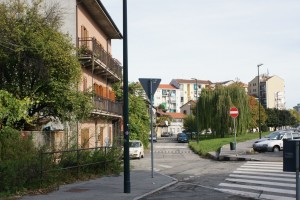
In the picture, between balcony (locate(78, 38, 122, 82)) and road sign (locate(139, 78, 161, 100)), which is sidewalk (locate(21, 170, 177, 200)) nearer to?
road sign (locate(139, 78, 161, 100))

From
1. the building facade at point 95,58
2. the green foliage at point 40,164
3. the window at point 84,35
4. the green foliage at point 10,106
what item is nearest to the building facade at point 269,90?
the building facade at point 95,58

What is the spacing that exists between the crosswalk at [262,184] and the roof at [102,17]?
1488cm

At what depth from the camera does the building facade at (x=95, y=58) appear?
91.1ft

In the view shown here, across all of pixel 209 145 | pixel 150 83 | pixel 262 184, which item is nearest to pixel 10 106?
pixel 150 83

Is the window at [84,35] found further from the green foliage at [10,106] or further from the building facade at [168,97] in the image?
the building facade at [168,97]

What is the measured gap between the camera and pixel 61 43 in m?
20.1

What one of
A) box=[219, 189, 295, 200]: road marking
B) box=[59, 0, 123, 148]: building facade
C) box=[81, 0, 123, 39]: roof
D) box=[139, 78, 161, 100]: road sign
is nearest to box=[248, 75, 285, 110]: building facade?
box=[59, 0, 123, 148]: building facade

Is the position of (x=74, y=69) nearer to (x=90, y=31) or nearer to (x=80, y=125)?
(x=80, y=125)

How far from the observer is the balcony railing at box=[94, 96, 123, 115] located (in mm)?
32062

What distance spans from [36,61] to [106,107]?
54.4ft

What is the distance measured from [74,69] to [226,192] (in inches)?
368

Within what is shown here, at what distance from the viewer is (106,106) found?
35.8 metres

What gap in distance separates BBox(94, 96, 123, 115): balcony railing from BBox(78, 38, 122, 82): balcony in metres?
2.10

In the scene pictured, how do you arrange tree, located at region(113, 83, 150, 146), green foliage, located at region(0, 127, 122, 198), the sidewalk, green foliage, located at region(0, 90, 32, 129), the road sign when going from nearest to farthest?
1. the sidewalk
2. green foliage, located at region(0, 127, 122, 198)
3. green foliage, located at region(0, 90, 32, 129)
4. the road sign
5. tree, located at region(113, 83, 150, 146)
